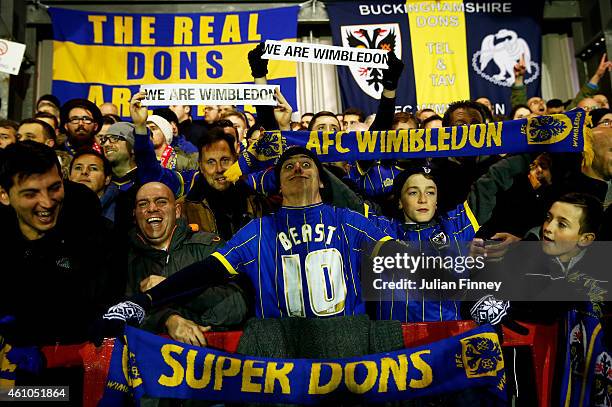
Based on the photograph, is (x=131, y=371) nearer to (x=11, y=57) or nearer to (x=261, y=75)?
(x=261, y=75)

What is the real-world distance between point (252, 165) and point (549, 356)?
2580 millimetres

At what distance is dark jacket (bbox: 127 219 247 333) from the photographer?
13.3 feet

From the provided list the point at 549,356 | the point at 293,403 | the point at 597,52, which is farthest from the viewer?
the point at 597,52

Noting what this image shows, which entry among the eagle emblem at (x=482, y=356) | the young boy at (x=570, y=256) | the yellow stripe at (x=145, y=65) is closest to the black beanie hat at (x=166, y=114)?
the yellow stripe at (x=145, y=65)

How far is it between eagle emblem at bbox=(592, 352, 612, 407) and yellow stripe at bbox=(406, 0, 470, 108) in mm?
6689

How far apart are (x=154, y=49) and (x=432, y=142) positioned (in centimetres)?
627

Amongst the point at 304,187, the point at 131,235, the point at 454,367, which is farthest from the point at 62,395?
the point at 454,367

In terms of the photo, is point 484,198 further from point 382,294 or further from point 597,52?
point 597,52

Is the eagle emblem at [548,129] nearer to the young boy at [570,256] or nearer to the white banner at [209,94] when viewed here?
the young boy at [570,256]

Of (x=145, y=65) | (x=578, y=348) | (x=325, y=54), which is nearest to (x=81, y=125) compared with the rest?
(x=325, y=54)

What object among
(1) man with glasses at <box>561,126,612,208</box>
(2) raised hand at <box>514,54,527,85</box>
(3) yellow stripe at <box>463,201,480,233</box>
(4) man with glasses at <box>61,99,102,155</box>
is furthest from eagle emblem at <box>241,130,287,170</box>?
(2) raised hand at <box>514,54,527,85</box>

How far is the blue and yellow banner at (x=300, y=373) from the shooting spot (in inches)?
141

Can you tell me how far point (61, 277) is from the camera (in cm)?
394

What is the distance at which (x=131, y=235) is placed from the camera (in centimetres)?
454
